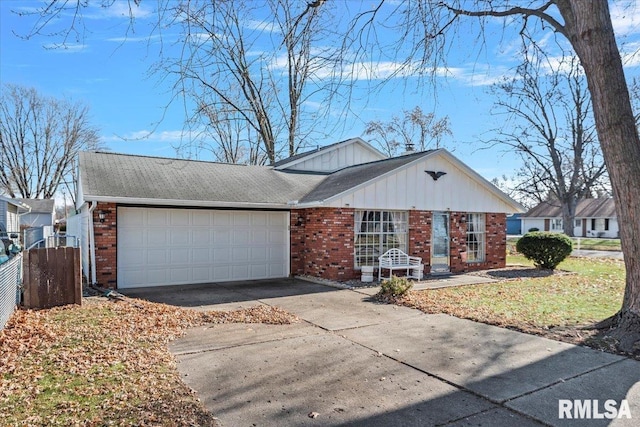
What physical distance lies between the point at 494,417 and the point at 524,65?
6889 mm

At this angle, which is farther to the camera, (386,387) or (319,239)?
(319,239)

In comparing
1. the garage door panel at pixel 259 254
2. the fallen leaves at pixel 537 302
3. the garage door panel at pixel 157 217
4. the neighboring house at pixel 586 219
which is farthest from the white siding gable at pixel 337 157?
the neighboring house at pixel 586 219

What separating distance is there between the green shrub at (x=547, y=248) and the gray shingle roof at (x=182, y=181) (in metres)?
8.18

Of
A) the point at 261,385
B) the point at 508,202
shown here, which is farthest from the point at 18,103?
the point at 261,385

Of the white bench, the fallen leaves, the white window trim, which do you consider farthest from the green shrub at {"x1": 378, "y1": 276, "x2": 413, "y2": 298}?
the white window trim

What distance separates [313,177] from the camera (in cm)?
1662

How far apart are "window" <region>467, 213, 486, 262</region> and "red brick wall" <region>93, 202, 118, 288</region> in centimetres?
1143

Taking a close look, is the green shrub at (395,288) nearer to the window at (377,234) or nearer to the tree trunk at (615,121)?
the window at (377,234)

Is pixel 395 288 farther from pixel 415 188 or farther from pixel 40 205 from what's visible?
pixel 40 205

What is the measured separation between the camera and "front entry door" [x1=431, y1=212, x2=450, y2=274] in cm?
1420

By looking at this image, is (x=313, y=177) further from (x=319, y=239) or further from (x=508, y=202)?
(x=508, y=202)

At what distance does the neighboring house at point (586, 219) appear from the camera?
4466cm

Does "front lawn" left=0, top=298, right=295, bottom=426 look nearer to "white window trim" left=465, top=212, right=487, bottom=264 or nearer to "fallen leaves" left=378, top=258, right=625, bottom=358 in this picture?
"fallen leaves" left=378, top=258, right=625, bottom=358

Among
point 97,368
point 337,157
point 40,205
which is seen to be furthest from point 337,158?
point 40,205
